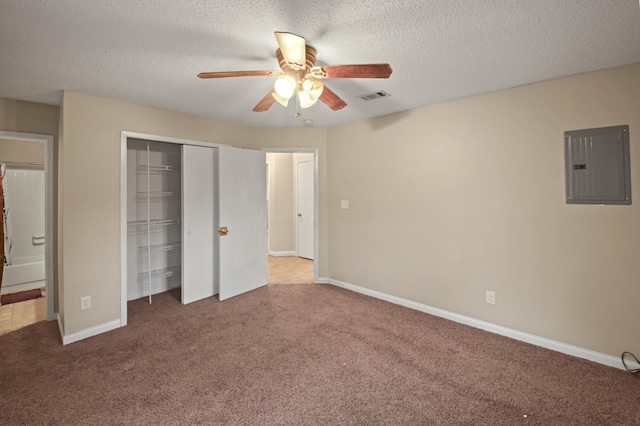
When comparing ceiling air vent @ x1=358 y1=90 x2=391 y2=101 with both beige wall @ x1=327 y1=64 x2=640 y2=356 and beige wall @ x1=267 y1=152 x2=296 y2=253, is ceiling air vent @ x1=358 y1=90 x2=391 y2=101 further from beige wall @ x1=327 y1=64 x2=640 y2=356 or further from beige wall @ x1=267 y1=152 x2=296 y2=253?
beige wall @ x1=267 y1=152 x2=296 y2=253

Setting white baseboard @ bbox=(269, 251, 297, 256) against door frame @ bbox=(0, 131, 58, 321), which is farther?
white baseboard @ bbox=(269, 251, 297, 256)

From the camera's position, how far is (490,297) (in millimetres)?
2850

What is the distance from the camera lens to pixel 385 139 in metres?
3.62

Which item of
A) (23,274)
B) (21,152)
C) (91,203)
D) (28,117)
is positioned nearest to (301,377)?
(91,203)

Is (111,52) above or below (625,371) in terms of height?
above

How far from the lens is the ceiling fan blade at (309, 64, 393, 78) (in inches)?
66.3

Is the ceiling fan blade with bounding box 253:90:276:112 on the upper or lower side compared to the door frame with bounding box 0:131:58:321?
upper

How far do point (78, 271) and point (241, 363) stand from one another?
187 cm

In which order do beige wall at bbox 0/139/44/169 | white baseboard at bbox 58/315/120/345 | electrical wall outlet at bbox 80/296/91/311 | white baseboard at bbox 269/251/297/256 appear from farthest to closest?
white baseboard at bbox 269/251/297/256 < beige wall at bbox 0/139/44/169 < electrical wall outlet at bbox 80/296/91/311 < white baseboard at bbox 58/315/120/345

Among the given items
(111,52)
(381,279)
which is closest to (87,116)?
(111,52)

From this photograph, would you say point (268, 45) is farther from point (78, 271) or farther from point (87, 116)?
point (78, 271)

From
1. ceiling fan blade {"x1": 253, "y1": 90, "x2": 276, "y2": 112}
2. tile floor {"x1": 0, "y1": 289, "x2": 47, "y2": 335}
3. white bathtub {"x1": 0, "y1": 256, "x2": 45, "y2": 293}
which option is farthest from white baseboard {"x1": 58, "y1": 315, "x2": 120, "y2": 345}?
ceiling fan blade {"x1": 253, "y1": 90, "x2": 276, "y2": 112}

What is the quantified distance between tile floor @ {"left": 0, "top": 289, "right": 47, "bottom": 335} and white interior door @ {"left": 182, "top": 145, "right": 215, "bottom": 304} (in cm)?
158

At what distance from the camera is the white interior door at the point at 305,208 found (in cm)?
602
